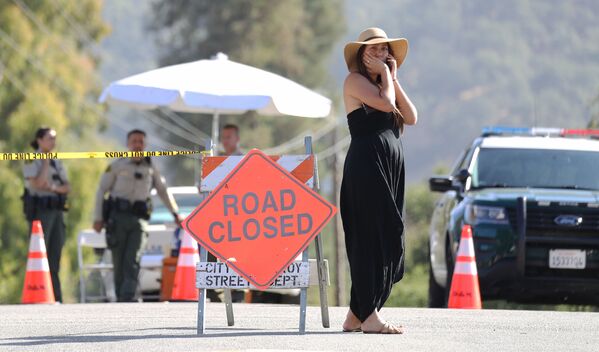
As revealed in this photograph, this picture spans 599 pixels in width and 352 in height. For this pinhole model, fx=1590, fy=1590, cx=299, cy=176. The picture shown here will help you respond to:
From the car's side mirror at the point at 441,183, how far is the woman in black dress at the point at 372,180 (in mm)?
5140

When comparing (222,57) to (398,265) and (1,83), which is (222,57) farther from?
(1,83)

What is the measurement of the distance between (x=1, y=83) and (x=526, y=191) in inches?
1145

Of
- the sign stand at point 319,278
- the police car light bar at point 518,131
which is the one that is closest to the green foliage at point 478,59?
the police car light bar at point 518,131

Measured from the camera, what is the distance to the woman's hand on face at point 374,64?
34.1 feet

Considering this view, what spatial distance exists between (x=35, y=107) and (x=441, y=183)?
91.7 ft

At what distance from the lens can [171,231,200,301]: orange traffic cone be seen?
1598 cm

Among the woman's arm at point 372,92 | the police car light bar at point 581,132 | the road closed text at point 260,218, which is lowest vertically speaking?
the road closed text at point 260,218

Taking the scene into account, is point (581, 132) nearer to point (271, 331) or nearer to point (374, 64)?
point (374, 64)

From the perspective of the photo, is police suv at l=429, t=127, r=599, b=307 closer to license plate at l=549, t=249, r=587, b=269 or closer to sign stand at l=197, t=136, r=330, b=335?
license plate at l=549, t=249, r=587, b=269

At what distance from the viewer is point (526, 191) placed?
50.4 ft

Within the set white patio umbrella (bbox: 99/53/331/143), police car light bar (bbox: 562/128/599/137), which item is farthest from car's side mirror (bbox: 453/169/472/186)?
white patio umbrella (bbox: 99/53/331/143)

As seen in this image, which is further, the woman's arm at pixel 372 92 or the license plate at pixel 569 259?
the license plate at pixel 569 259

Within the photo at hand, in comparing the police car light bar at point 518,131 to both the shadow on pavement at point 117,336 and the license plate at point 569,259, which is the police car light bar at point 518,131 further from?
the shadow on pavement at point 117,336

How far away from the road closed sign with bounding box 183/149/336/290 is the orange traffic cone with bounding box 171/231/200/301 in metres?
5.43
